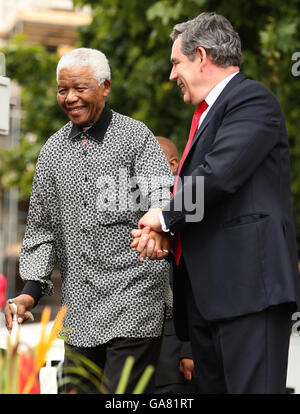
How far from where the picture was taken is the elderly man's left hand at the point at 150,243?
122 inches

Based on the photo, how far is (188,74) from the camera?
3.26 metres

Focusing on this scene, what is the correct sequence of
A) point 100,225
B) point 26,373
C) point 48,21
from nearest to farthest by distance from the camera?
1. point 26,373
2. point 100,225
3. point 48,21

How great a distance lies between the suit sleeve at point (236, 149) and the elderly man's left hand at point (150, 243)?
0.27 feet

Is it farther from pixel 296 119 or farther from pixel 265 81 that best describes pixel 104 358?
pixel 296 119

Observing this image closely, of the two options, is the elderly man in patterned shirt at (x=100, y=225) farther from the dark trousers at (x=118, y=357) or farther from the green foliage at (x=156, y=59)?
the green foliage at (x=156, y=59)

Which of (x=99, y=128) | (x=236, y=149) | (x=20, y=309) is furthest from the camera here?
(x=99, y=128)

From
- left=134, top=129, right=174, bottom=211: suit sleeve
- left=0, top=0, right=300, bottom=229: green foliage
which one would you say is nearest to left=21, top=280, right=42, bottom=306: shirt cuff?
left=134, top=129, right=174, bottom=211: suit sleeve

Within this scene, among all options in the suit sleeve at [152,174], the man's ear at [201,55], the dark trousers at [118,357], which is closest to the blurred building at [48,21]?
the suit sleeve at [152,174]

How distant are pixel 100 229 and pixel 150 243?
1.52 feet

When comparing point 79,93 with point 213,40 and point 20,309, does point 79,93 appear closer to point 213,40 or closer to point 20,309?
point 213,40

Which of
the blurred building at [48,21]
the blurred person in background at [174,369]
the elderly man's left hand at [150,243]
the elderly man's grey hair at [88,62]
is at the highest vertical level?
the blurred building at [48,21]

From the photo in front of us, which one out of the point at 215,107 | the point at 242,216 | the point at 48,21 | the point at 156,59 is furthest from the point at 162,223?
the point at 48,21

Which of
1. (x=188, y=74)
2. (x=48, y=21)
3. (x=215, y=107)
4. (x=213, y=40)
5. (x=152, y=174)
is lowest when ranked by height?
(x=152, y=174)
